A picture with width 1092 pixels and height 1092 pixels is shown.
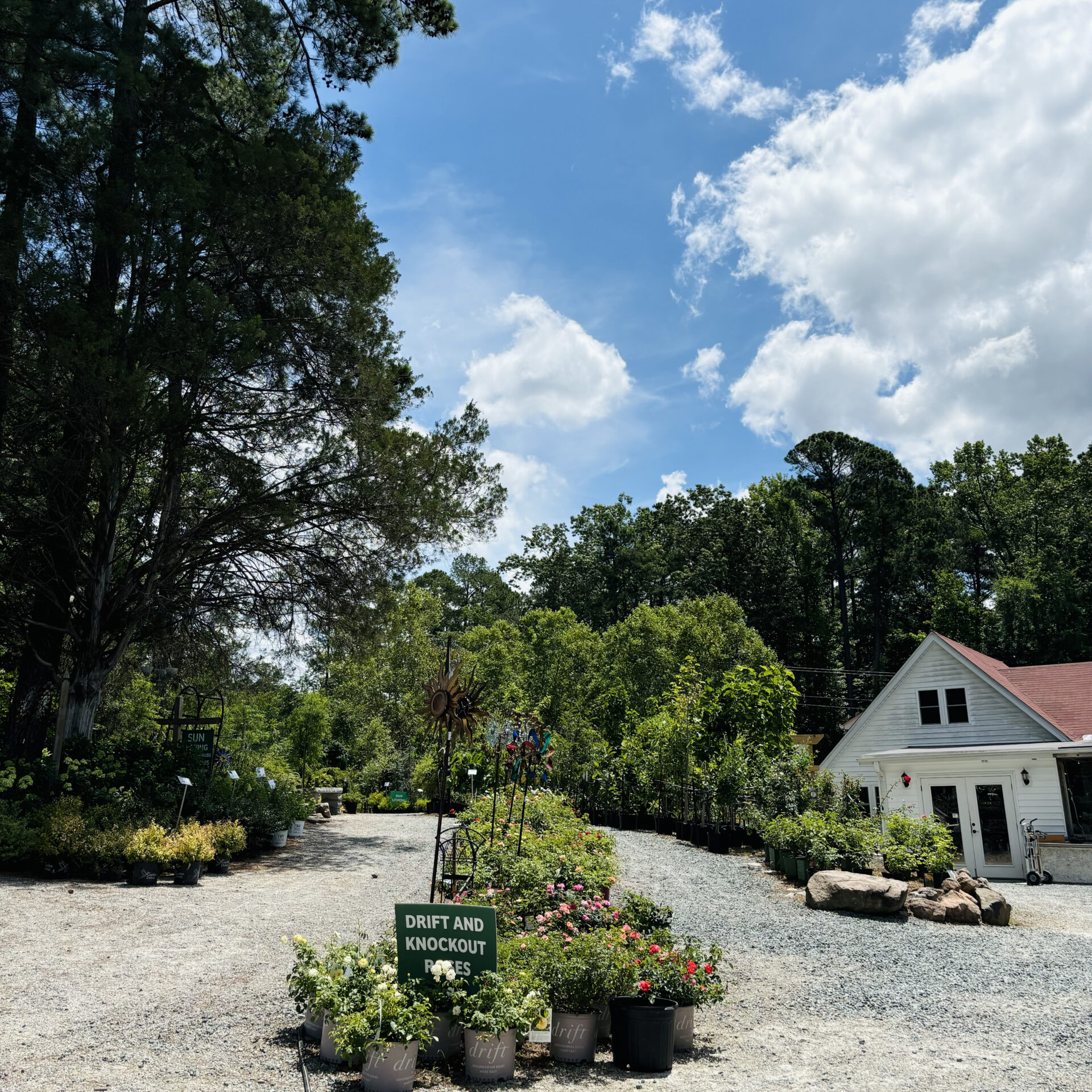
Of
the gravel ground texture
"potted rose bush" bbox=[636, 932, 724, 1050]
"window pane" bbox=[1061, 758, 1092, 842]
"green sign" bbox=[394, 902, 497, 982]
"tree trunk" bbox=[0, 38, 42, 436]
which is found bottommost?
the gravel ground texture

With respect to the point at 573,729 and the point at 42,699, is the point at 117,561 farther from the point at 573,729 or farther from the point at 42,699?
the point at 573,729

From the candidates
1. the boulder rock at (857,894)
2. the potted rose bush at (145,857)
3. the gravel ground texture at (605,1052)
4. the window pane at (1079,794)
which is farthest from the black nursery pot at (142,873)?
the window pane at (1079,794)

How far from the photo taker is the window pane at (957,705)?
1780cm

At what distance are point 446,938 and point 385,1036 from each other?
0.59 meters

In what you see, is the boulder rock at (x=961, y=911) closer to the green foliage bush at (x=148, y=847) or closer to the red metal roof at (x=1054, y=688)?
the red metal roof at (x=1054, y=688)

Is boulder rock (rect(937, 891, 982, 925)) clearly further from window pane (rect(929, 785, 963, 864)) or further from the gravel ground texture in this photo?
window pane (rect(929, 785, 963, 864))

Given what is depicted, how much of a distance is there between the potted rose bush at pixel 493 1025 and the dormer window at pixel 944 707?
54.7ft

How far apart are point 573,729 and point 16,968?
18246 mm

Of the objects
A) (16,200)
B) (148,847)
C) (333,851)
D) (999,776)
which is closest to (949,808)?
(999,776)

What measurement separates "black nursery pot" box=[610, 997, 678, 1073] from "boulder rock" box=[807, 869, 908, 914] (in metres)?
5.83

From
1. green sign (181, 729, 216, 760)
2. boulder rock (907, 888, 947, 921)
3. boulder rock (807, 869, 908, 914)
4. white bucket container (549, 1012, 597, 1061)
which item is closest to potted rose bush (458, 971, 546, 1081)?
white bucket container (549, 1012, 597, 1061)

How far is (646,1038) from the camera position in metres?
4.30

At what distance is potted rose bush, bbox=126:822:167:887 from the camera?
30.8 ft

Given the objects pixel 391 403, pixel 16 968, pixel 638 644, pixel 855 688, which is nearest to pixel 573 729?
pixel 638 644
